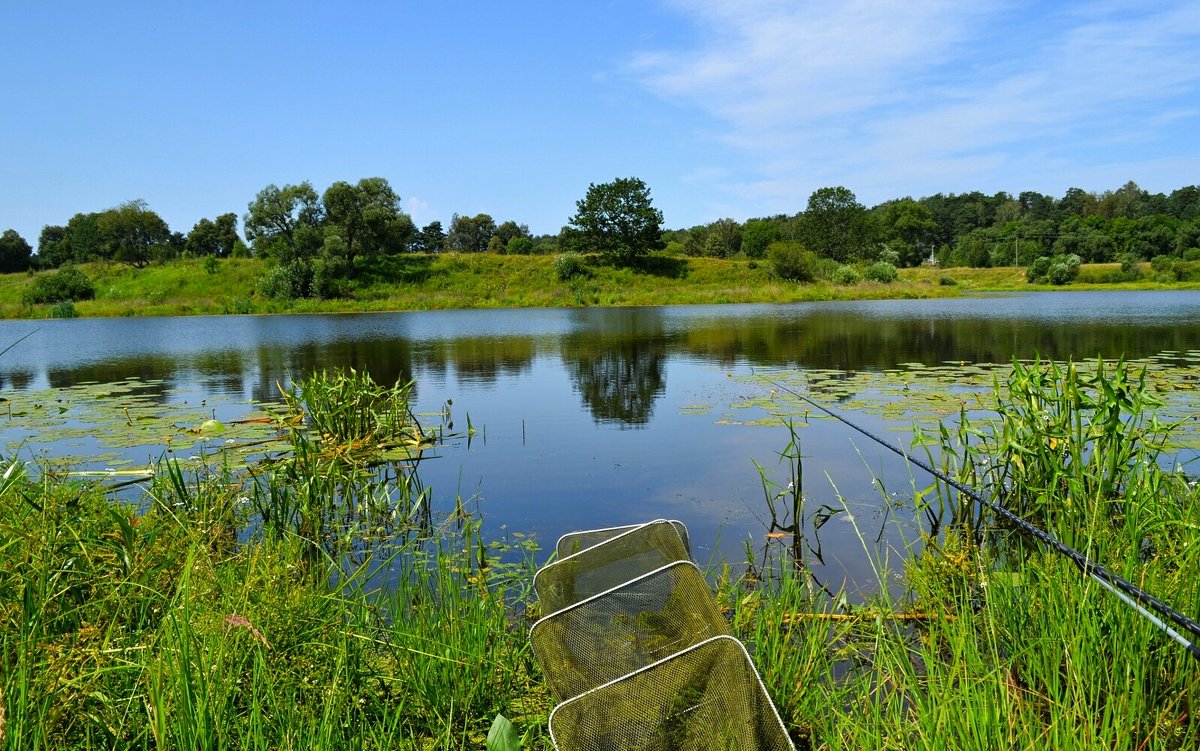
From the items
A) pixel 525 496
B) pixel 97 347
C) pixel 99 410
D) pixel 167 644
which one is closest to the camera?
pixel 167 644

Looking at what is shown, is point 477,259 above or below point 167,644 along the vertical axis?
above

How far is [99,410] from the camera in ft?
36.4

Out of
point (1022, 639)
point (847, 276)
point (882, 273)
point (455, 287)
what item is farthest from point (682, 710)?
point (882, 273)

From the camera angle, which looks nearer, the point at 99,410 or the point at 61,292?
the point at 99,410

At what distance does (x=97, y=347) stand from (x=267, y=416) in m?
19.4

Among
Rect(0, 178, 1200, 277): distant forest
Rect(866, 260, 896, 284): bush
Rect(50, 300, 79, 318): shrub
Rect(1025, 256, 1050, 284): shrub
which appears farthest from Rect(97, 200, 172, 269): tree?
Rect(1025, 256, 1050, 284): shrub

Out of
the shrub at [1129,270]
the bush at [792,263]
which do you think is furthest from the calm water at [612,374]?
the shrub at [1129,270]

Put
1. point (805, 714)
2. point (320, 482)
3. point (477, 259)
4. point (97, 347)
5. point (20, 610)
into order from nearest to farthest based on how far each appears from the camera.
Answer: point (20, 610) → point (805, 714) → point (320, 482) → point (97, 347) → point (477, 259)

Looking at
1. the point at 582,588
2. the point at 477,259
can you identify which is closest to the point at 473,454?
the point at 582,588

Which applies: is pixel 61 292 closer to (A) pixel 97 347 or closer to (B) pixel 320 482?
(A) pixel 97 347

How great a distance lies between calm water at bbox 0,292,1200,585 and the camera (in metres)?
6.62

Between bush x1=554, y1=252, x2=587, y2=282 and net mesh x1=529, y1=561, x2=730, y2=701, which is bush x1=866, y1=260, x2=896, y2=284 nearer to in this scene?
bush x1=554, y1=252, x2=587, y2=282

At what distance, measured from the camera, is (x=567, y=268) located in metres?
56.0

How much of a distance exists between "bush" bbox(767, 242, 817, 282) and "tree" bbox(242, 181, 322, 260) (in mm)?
35123
